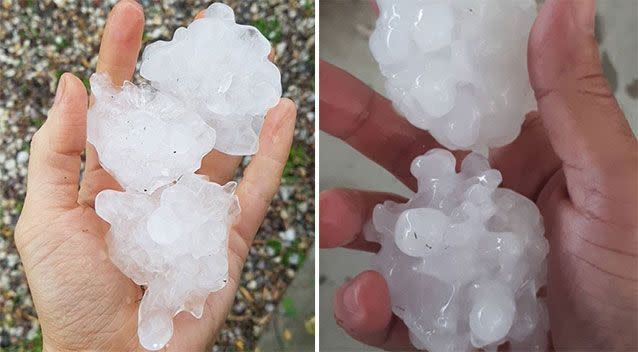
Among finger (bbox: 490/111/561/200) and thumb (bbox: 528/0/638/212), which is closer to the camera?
thumb (bbox: 528/0/638/212)

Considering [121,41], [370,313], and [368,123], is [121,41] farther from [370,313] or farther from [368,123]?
[370,313]

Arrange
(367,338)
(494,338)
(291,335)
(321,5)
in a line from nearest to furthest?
(494,338) < (367,338) < (321,5) < (291,335)

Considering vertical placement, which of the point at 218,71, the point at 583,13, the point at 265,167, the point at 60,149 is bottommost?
the point at 265,167

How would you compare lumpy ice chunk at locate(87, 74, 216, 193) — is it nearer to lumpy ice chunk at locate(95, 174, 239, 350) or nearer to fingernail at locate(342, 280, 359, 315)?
lumpy ice chunk at locate(95, 174, 239, 350)

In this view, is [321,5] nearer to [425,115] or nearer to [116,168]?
[425,115]

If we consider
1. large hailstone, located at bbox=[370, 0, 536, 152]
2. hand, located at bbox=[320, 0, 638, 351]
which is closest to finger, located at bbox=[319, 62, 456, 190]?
hand, located at bbox=[320, 0, 638, 351]

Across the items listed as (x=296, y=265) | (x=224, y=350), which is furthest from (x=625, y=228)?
(x=224, y=350)

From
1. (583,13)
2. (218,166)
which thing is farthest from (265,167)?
(583,13)
